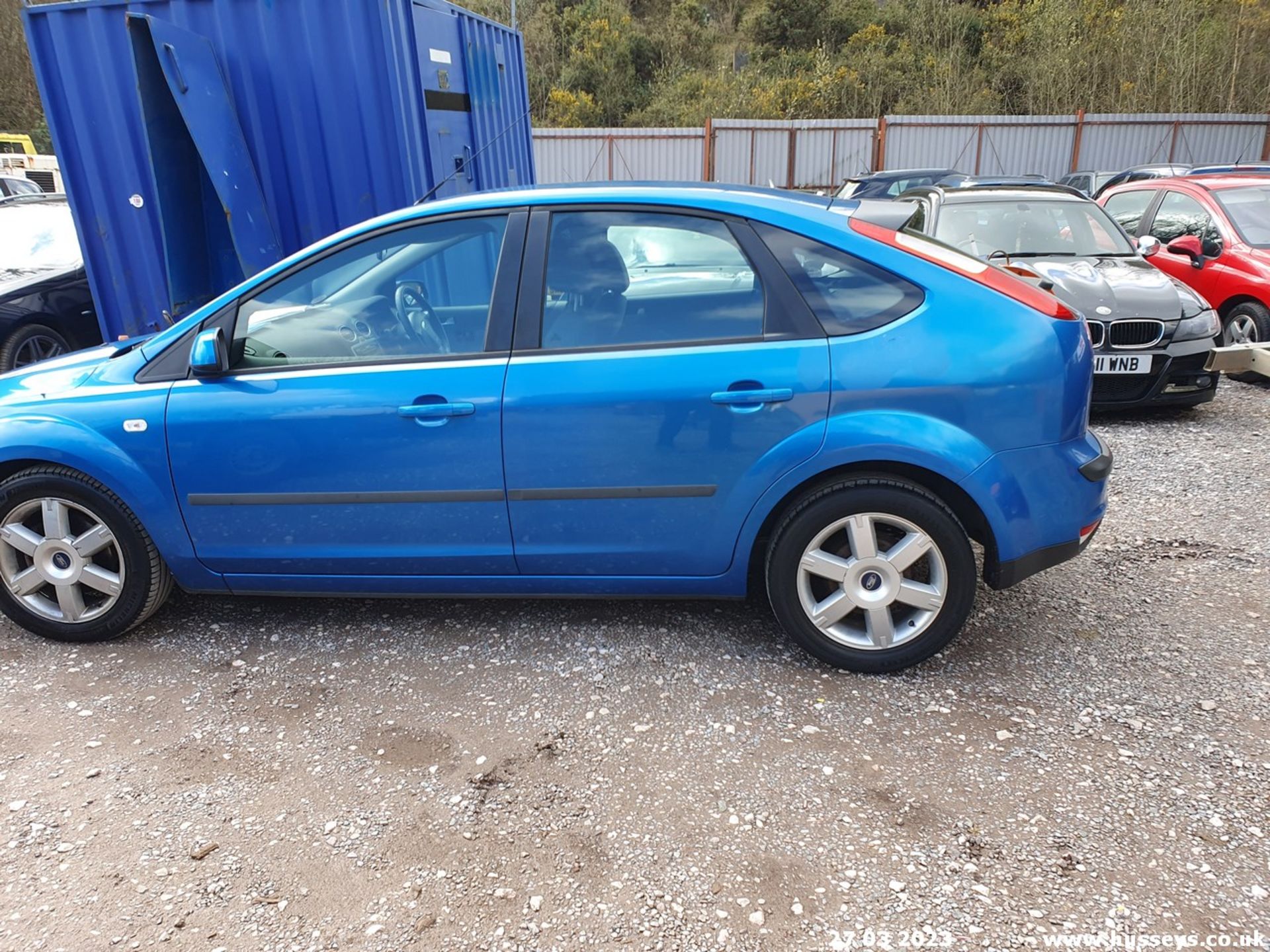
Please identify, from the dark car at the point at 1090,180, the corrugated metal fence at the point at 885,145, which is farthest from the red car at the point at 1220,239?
the corrugated metal fence at the point at 885,145

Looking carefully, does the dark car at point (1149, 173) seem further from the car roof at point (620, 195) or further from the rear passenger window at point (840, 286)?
the rear passenger window at point (840, 286)

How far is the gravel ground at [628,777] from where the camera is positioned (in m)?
2.24

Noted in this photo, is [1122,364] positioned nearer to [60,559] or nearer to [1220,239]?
[1220,239]

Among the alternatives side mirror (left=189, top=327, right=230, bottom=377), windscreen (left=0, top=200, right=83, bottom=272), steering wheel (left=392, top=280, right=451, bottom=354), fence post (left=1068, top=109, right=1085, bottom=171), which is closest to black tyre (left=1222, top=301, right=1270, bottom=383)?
steering wheel (left=392, top=280, right=451, bottom=354)

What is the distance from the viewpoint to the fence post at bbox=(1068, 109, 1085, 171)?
2355cm

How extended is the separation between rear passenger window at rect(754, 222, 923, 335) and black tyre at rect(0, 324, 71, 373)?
5.98 metres

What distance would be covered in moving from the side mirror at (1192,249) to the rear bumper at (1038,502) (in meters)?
5.50

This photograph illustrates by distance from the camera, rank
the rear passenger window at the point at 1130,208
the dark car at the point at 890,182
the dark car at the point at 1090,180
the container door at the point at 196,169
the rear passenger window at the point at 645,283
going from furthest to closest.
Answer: the dark car at the point at 890,182
the dark car at the point at 1090,180
the rear passenger window at the point at 1130,208
the container door at the point at 196,169
the rear passenger window at the point at 645,283

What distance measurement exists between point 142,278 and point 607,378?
479cm

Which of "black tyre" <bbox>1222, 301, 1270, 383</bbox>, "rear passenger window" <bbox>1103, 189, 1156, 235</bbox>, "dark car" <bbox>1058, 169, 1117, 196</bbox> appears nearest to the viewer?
"black tyre" <bbox>1222, 301, 1270, 383</bbox>

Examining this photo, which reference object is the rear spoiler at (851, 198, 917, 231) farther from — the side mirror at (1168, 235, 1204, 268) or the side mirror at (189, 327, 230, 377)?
the side mirror at (1168, 235, 1204, 268)

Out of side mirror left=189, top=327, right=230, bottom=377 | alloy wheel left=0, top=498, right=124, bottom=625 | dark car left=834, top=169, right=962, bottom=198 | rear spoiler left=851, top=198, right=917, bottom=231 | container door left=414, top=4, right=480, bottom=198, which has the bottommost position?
alloy wheel left=0, top=498, right=124, bottom=625

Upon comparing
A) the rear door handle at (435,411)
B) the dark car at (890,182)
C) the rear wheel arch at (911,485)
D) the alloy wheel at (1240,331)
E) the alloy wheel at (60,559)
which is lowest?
the alloy wheel at (1240,331)

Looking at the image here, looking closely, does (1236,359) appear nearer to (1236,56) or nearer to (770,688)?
(770,688)
